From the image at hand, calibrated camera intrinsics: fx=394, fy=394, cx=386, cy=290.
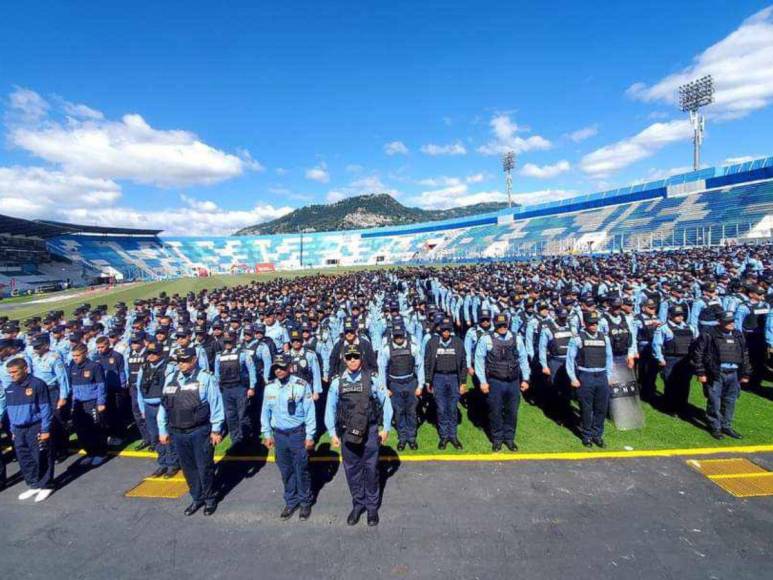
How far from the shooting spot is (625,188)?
5703 cm

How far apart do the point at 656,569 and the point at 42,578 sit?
20.9 feet

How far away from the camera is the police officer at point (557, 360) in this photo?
25.7 ft

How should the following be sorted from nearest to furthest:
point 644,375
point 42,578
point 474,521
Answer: point 42,578 → point 474,521 → point 644,375

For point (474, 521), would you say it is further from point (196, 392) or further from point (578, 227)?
point (578, 227)

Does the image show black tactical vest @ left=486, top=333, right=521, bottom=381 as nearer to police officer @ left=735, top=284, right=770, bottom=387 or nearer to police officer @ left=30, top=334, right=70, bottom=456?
police officer @ left=735, top=284, right=770, bottom=387

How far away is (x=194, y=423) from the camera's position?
17.0 feet

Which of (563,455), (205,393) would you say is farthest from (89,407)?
(563,455)

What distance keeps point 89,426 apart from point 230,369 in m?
2.62

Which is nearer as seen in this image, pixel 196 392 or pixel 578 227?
pixel 196 392

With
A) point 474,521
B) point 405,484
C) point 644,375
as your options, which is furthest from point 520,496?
point 644,375

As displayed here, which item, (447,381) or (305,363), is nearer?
(447,381)

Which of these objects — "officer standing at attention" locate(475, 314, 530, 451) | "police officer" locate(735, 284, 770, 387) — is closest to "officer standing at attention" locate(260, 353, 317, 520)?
"officer standing at attention" locate(475, 314, 530, 451)

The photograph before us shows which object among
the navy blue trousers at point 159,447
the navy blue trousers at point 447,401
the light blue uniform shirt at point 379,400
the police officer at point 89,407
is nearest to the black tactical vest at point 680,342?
the navy blue trousers at point 447,401

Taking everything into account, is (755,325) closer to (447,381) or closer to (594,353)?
(594,353)
